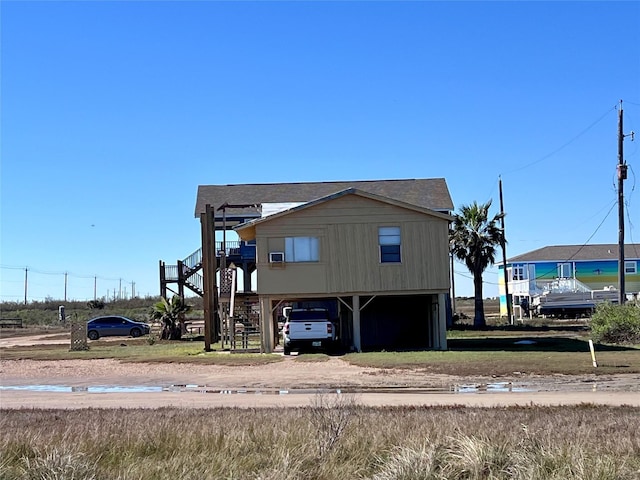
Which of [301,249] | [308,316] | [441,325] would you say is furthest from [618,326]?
[301,249]

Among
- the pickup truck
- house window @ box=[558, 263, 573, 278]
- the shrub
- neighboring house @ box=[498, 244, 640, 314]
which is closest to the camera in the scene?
the pickup truck

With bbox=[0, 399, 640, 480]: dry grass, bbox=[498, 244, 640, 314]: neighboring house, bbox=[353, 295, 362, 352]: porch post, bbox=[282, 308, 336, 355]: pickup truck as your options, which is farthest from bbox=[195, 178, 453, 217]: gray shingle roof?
bbox=[0, 399, 640, 480]: dry grass

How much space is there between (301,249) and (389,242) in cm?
343

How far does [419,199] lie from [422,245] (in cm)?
1717

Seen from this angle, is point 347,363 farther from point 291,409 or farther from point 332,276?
point 291,409

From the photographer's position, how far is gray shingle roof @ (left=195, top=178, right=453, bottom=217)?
1866 inches

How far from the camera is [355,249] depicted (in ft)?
99.3

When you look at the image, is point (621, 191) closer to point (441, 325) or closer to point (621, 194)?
point (621, 194)

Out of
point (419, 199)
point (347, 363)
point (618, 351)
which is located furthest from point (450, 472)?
point (419, 199)

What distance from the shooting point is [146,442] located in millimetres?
9664

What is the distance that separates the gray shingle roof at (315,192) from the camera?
47.4 meters

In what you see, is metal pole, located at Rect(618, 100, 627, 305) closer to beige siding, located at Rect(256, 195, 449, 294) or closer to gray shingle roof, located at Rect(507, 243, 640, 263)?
beige siding, located at Rect(256, 195, 449, 294)

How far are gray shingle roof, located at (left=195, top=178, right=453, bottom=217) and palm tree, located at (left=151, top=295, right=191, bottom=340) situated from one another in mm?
6050

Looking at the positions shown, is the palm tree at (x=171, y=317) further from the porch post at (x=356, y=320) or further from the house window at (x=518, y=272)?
the house window at (x=518, y=272)
